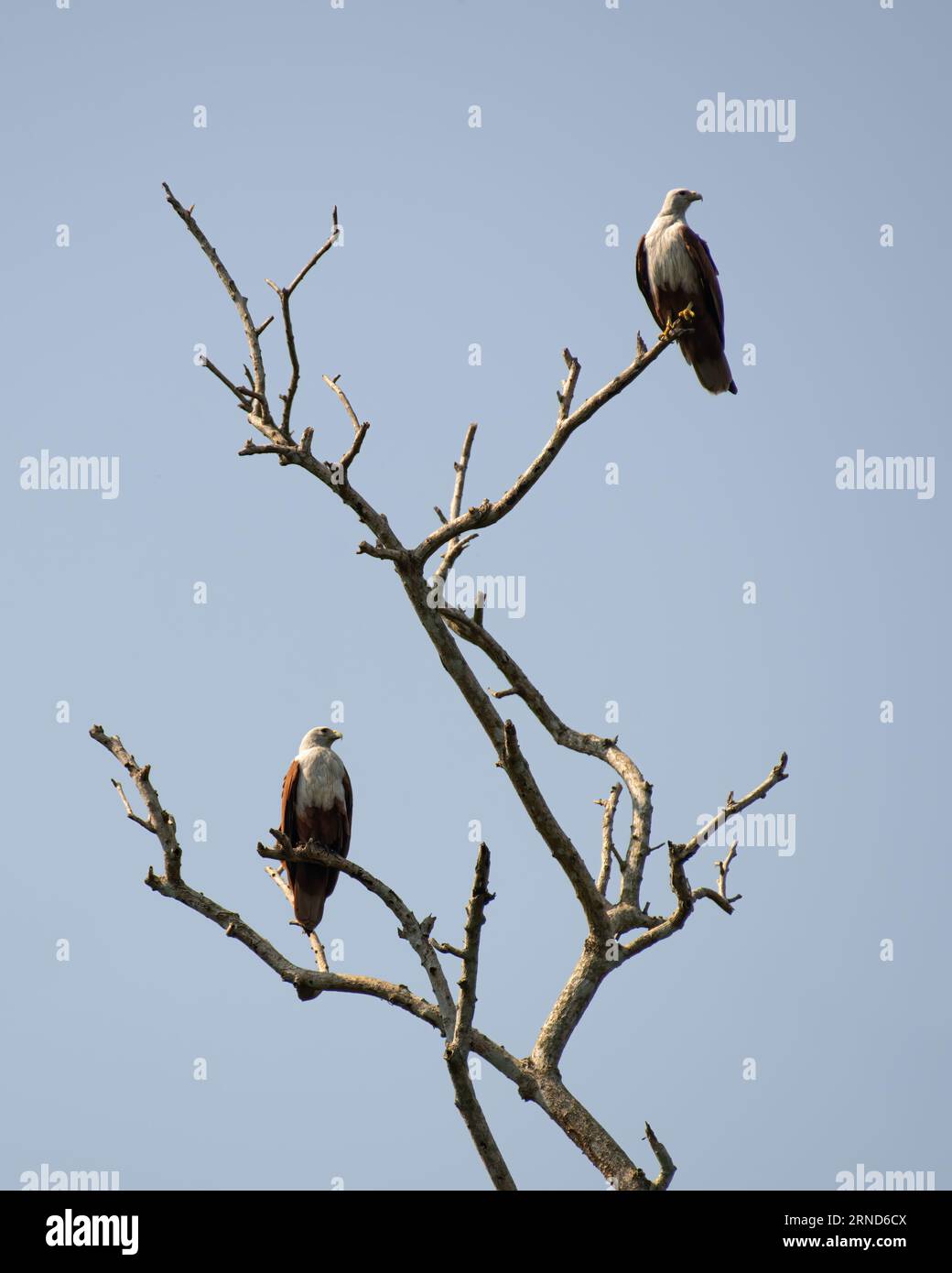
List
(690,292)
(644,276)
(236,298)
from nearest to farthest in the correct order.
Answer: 1. (236,298)
2. (690,292)
3. (644,276)

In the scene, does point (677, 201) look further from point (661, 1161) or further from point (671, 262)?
point (661, 1161)

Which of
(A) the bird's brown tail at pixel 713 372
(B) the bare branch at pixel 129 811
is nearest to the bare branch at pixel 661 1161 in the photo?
(B) the bare branch at pixel 129 811

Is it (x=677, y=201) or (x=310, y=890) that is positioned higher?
(x=677, y=201)

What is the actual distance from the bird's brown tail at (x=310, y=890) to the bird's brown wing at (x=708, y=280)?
176 inches

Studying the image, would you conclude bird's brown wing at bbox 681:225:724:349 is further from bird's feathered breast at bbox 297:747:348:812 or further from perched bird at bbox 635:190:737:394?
bird's feathered breast at bbox 297:747:348:812

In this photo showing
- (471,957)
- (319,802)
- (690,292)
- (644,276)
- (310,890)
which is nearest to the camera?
(471,957)

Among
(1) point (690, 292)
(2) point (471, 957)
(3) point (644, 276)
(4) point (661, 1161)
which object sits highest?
(3) point (644, 276)

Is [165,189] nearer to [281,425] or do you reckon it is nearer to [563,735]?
[281,425]

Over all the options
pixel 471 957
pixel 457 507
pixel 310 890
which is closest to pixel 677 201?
pixel 457 507

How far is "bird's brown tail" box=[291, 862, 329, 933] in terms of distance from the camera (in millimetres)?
8766

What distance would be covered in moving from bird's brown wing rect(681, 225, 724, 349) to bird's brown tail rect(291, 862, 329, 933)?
176 inches

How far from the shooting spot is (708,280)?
9.76 metres

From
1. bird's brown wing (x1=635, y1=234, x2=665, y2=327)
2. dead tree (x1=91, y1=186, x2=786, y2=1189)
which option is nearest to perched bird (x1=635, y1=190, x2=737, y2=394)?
bird's brown wing (x1=635, y1=234, x2=665, y2=327)

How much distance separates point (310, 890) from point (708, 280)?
15.9 feet
